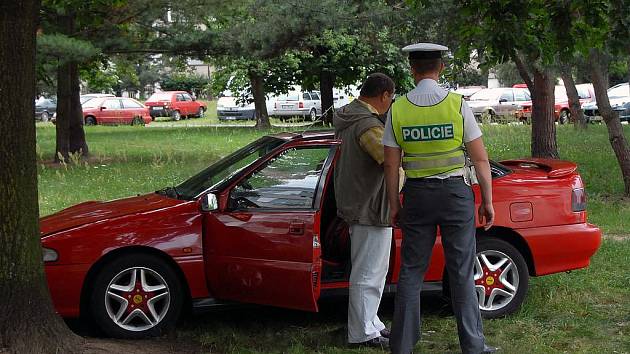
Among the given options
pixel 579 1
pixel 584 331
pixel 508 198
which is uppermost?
pixel 579 1

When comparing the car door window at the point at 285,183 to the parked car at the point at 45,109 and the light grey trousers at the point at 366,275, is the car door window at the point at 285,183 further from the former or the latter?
the parked car at the point at 45,109

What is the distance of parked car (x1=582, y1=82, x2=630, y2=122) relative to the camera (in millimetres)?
32438

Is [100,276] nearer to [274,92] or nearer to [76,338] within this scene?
[76,338]

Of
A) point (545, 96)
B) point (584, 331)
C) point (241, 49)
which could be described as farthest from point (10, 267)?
point (241, 49)

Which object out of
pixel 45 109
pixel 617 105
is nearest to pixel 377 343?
pixel 617 105

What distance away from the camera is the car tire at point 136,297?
5.95 meters

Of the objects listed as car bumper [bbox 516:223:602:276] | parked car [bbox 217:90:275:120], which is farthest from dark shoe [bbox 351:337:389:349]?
parked car [bbox 217:90:275:120]

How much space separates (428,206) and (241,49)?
13563 mm

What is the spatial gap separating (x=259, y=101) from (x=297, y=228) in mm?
27573

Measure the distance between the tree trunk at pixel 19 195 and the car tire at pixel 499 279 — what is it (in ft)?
9.45

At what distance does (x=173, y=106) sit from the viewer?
4447cm

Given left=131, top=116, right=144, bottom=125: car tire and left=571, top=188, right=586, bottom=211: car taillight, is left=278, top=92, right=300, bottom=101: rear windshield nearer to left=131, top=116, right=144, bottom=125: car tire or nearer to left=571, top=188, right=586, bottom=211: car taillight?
left=131, top=116, right=144, bottom=125: car tire

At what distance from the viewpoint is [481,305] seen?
6.50 meters

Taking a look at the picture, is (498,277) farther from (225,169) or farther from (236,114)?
(236,114)
